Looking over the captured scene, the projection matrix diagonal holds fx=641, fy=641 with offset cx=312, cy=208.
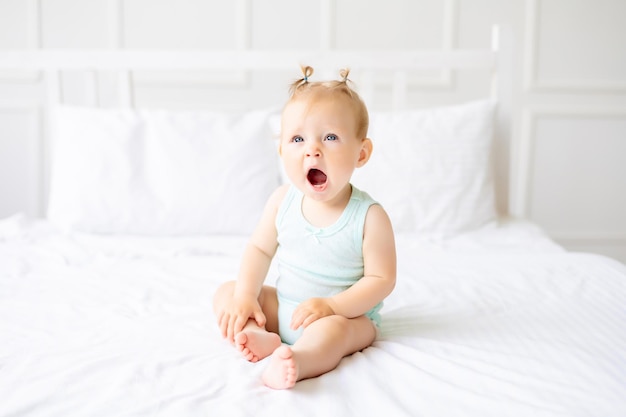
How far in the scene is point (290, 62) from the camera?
2.08 meters

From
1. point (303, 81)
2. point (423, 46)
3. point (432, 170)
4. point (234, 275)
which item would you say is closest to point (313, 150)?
point (303, 81)

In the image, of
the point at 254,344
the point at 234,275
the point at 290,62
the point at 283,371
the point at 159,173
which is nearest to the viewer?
the point at 283,371

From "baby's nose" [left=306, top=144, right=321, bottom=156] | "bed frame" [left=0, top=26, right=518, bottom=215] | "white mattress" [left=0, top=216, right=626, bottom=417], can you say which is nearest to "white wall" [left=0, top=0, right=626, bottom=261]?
"bed frame" [left=0, top=26, right=518, bottom=215]

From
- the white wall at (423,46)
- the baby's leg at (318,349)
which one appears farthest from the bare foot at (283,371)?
the white wall at (423,46)

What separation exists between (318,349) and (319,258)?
20 centimetres

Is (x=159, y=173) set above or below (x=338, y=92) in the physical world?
below

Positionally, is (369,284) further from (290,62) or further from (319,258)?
(290,62)

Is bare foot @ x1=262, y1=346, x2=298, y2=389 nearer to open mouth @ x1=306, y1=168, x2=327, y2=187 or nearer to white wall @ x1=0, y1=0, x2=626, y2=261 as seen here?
open mouth @ x1=306, y1=168, x2=327, y2=187

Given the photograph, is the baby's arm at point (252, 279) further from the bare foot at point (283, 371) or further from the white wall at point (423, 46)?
the white wall at point (423, 46)

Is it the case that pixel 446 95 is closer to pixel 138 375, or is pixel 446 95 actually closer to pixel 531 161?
pixel 531 161

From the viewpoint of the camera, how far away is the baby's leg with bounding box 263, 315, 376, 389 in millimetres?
800

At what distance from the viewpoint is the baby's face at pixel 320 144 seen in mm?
951

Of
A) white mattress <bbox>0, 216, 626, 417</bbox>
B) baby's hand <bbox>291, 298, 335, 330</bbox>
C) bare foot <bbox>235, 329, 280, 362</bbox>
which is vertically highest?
baby's hand <bbox>291, 298, 335, 330</bbox>

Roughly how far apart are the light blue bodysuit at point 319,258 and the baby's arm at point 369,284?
18 millimetres
